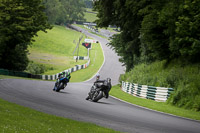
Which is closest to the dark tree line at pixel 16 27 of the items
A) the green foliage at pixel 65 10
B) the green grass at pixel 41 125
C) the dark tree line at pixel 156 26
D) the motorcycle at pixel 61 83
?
the dark tree line at pixel 156 26

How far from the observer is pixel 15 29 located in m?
47.9

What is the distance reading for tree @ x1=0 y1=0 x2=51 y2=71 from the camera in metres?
47.7

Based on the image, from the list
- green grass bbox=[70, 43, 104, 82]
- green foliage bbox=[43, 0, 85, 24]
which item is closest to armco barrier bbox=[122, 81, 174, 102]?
green grass bbox=[70, 43, 104, 82]

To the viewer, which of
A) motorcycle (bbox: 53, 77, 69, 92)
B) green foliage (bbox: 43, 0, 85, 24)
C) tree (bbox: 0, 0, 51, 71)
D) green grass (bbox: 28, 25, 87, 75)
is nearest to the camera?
motorcycle (bbox: 53, 77, 69, 92)

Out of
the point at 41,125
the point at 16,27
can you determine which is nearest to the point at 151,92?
the point at 41,125

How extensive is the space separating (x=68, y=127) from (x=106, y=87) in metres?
8.93

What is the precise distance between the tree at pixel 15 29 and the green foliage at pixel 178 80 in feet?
64.8

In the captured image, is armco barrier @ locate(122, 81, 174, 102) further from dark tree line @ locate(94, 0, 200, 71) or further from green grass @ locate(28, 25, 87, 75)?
green grass @ locate(28, 25, 87, 75)

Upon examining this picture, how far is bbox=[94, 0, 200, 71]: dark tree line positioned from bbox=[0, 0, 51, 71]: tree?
11.4 metres

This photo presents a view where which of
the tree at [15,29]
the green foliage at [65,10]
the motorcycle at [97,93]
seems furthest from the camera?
the green foliage at [65,10]

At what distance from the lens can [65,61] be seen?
85062 millimetres

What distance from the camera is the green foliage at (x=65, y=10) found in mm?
131875

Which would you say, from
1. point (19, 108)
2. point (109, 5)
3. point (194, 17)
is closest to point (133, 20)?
point (109, 5)

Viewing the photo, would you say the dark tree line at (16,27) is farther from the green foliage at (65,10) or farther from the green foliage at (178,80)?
the green foliage at (65,10)
